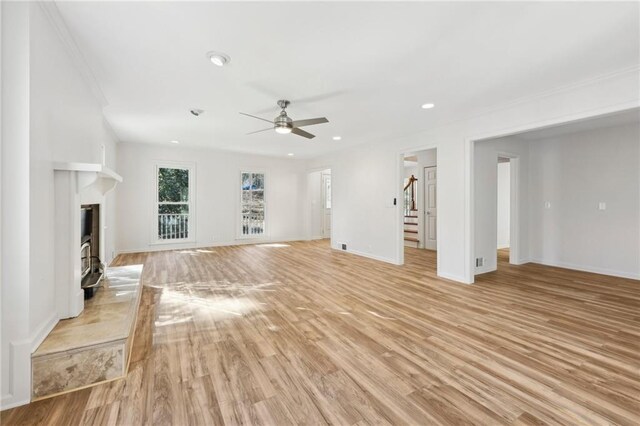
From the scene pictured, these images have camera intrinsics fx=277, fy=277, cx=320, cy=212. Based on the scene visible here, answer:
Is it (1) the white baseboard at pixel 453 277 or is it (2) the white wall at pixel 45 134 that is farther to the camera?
(1) the white baseboard at pixel 453 277

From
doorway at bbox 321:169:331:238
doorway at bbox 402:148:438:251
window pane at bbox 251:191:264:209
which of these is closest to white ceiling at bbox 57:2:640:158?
doorway at bbox 402:148:438:251

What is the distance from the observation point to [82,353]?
1.83 m

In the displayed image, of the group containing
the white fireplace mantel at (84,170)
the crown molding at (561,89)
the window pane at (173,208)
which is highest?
the crown molding at (561,89)

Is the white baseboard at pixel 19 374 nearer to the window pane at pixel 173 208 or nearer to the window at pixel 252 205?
the window pane at pixel 173 208

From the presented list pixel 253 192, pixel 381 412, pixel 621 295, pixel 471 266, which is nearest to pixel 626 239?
pixel 621 295

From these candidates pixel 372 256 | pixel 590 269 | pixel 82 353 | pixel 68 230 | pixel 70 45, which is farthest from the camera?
pixel 372 256

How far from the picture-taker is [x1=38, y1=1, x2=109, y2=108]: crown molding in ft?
6.37

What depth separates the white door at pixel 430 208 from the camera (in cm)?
732

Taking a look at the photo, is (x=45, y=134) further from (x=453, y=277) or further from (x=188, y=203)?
(x=188, y=203)

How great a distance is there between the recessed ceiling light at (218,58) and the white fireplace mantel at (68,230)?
4.38 feet

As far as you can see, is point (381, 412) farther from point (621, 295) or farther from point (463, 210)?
point (621, 295)

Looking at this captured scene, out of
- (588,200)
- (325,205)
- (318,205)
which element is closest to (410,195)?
(325,205)

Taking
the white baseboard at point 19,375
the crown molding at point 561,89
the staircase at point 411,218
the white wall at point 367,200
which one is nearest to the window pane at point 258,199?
the white wall at point 367,200

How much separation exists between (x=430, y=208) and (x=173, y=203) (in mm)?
6716
